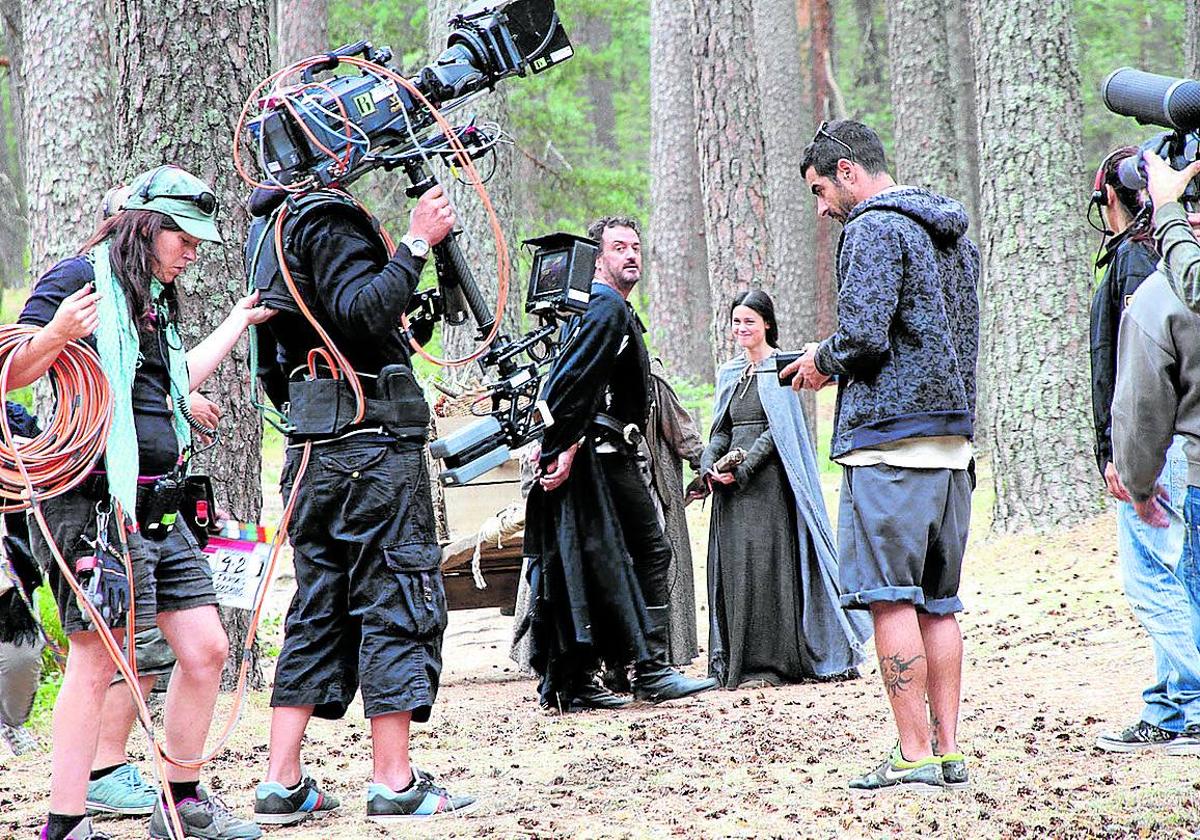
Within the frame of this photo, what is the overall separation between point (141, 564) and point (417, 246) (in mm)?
1334

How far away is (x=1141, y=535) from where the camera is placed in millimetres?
4941

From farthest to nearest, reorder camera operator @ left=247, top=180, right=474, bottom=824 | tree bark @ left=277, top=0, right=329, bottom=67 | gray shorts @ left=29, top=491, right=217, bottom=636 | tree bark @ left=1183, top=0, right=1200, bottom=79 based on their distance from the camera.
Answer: tree bark @ left=277, top=0, right=329, bottom=67 → tree bark @ left=1183, top=0, right=1200, bottom=79 → camera operator @ left=247, top=180, right=474, bottom=824 → gray shorts @ left=29, top=491, right=217, bottom=636

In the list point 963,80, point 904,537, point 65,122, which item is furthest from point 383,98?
point 963,80

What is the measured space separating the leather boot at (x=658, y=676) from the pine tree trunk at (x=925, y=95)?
10.0m

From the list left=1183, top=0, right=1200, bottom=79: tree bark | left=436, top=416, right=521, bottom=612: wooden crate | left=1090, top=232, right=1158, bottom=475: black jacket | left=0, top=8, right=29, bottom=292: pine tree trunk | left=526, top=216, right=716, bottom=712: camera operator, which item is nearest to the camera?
left=1090, top=232, right=1158, bottom=475: black jacket

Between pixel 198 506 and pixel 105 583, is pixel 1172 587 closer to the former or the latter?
pixel 198 506

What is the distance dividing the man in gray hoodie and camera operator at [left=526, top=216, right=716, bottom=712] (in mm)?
2247

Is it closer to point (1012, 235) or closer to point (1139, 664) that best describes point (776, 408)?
point (1139, 664)

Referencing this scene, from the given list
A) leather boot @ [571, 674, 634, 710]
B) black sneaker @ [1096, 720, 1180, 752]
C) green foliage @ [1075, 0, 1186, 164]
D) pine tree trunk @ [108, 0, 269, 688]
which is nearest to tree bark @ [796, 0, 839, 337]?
green foliage @ [1075, 0, 1186, 164]

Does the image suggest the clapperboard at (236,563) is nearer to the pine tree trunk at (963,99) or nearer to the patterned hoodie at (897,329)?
the patterned hoodie at (897,329)

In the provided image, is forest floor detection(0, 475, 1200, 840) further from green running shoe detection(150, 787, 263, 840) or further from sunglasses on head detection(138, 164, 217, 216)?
sunglasses on head detection(138, 164, 217, 216)

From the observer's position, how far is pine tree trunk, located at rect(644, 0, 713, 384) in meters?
16.8

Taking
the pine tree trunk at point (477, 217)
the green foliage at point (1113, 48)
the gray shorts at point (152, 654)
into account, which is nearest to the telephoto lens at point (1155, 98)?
the gray shorts at point (152, 654)

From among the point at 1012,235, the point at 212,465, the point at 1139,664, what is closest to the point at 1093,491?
the point at 1012,235
